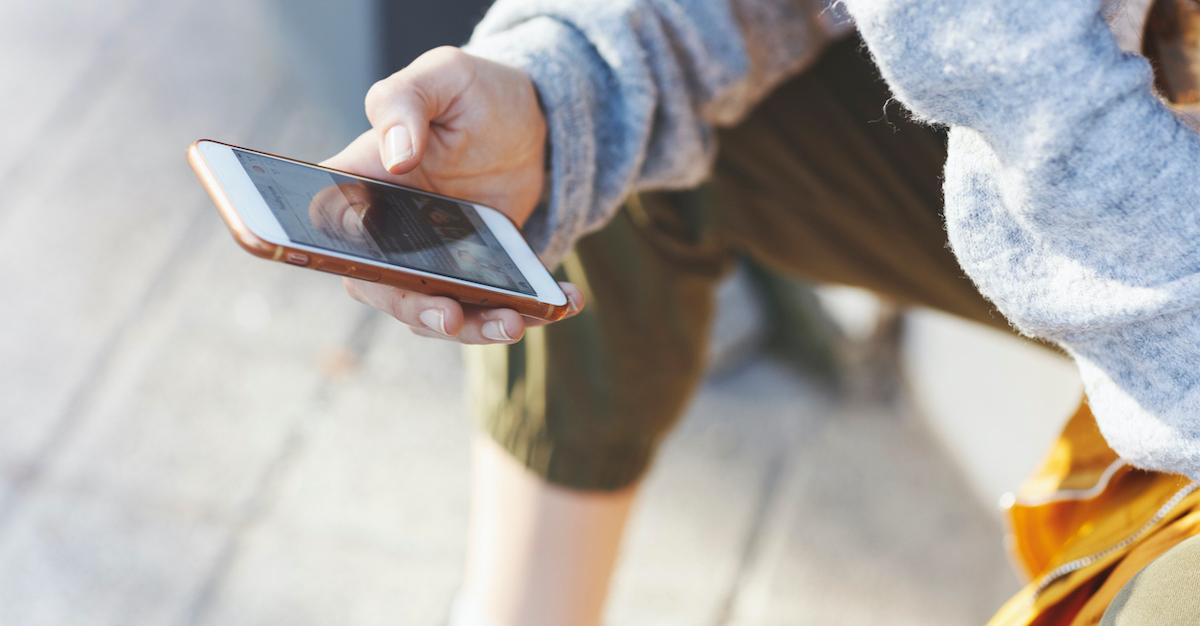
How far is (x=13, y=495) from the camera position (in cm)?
165

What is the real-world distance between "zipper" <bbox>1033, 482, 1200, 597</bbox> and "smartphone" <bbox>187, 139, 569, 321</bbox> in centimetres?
38

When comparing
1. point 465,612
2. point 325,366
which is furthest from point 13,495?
point 465,612

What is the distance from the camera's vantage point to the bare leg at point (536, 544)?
1.29 metres

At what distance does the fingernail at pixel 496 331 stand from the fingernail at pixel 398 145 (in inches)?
A: 4.9

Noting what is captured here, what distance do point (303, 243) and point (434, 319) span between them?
0.10m

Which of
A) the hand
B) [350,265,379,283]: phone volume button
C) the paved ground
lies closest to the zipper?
the hand

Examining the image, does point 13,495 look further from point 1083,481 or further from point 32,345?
point 1083,481

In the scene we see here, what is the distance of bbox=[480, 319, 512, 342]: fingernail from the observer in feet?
2.74

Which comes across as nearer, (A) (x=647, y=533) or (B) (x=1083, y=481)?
(B) (x=1083, y=481)

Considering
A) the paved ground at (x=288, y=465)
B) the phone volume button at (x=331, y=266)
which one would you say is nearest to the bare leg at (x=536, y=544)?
the paved ground at (x=288, y=465)

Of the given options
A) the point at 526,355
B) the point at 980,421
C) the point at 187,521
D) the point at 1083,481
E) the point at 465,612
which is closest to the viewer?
the point at 1083,481

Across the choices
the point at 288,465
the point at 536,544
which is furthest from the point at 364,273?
the point at 288,465

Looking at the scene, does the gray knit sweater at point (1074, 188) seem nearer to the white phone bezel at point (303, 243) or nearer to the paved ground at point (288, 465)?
the white phone bezel at point (303, 243)

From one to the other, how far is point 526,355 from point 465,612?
0.33 m
